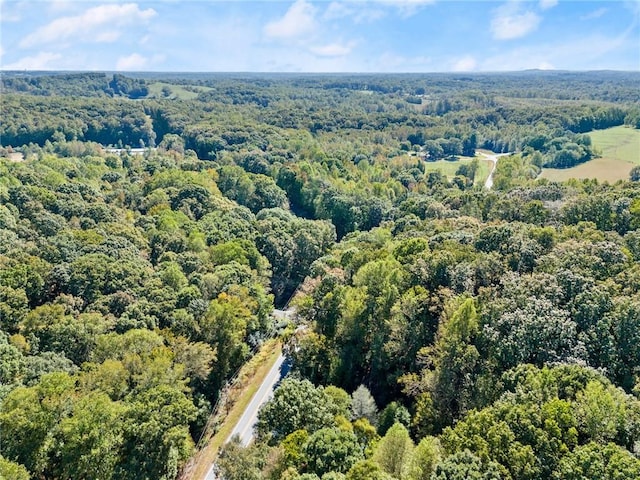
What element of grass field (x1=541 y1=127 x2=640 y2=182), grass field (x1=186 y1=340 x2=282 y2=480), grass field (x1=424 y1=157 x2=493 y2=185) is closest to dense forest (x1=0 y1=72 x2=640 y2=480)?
grass field (x1=186 y1=340 x2=282 y2=480)

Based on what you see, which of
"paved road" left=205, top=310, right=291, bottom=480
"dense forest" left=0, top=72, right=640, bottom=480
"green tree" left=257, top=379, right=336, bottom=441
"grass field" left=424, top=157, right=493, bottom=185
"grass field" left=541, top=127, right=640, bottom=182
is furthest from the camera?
"grass field" left=424, top=157, right=493, bottom=185

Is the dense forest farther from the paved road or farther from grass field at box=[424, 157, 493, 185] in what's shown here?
grass field at box=[424, 157, 493, 185]

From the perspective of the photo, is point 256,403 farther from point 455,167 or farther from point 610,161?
point 610,161

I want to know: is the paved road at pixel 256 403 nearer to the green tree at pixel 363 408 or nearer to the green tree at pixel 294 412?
the green tree at pixel 294 412

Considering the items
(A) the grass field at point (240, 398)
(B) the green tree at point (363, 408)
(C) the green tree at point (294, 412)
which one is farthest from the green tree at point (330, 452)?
(A) the grass field at point (240, 398)

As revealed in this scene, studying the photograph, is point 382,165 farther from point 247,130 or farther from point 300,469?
point 300,469

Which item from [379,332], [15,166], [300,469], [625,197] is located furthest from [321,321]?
[15,166]

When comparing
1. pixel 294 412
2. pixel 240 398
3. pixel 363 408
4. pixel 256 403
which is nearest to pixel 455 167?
pixel 240 398
